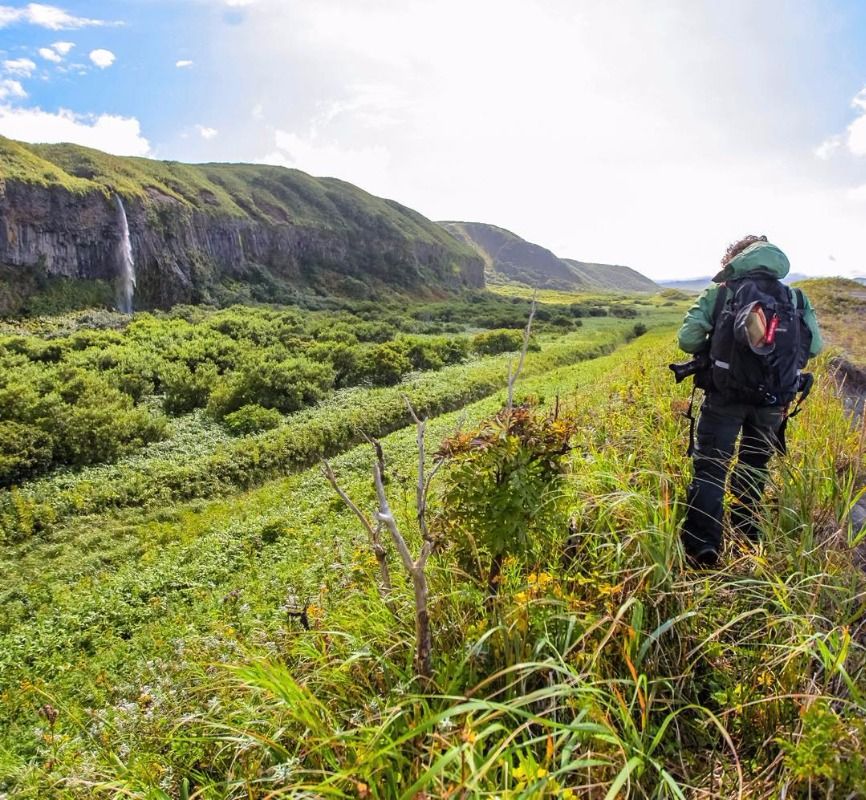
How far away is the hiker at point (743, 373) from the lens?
3.10 metres

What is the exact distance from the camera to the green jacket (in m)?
3.27

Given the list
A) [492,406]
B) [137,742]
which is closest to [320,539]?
[137,742]

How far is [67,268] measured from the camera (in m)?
38.1

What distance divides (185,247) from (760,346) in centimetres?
5143

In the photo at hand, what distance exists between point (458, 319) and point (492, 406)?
105ft

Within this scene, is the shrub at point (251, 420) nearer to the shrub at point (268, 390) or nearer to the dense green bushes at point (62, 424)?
the shrub at point (268, 390)

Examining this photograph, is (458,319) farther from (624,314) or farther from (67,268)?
(67,268)

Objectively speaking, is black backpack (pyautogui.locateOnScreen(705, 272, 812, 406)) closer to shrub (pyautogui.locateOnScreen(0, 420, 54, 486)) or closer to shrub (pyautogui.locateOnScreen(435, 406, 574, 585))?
shrub (pyautogui.locateOnScreen(435, 406, 574, 585))

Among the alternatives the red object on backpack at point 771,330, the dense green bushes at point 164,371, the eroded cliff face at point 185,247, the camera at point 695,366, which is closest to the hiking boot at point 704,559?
the camera at point 695,366

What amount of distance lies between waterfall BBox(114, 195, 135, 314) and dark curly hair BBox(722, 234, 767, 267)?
44.5 metres

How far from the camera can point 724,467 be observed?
130 inches

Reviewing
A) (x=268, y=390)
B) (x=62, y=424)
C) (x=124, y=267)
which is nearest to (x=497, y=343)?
(x=268, y=390)

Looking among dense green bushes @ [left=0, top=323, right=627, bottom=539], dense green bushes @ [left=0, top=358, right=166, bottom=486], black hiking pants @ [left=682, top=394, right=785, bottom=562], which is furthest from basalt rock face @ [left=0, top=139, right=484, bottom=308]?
black hiking pants @ [left=682, top=394, right=785, bottom=562]

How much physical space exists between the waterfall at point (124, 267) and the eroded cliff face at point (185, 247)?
0.36 metres
